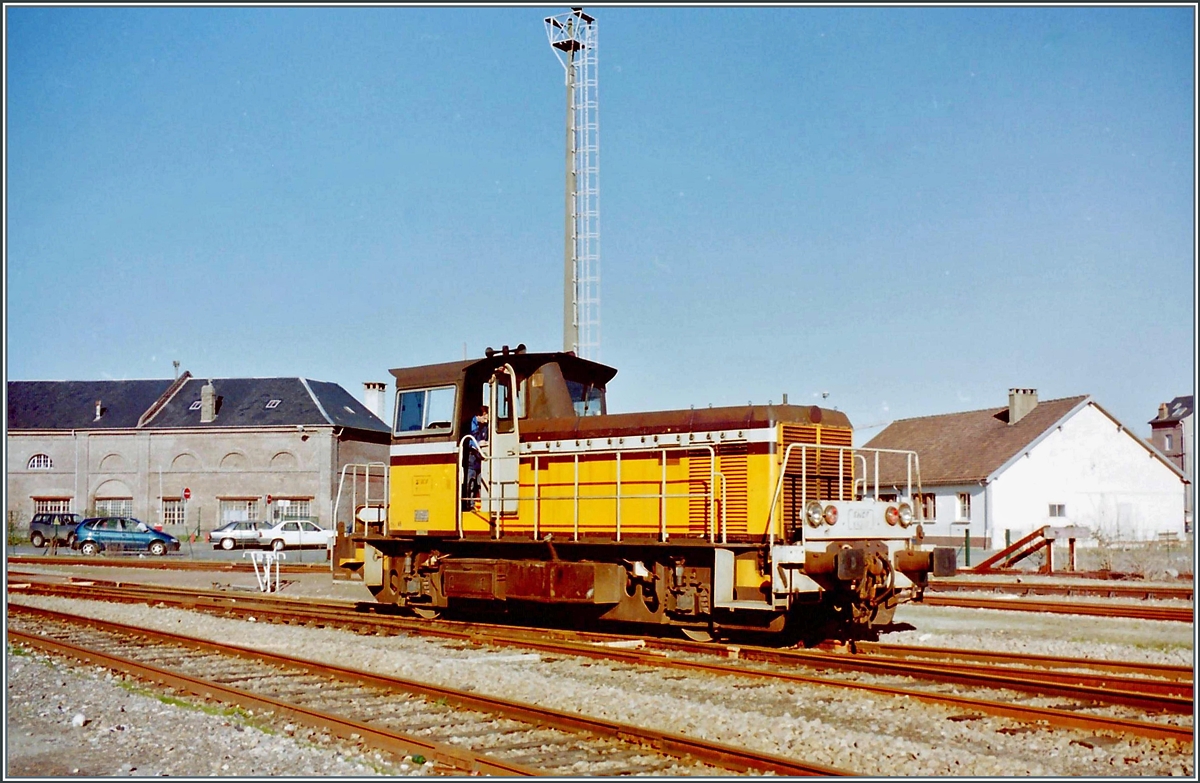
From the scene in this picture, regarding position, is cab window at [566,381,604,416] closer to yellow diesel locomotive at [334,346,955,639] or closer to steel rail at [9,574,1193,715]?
yellow diesel locomotive at [334,346,955,639]

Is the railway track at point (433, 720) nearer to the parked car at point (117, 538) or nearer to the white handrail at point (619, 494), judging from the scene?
the white handrail at point (619, 494)

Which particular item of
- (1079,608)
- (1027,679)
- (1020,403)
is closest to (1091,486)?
(1020,403)

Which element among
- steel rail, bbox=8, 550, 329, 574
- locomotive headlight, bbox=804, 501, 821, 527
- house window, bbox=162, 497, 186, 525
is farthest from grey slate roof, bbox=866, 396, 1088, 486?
house window, bbox=162, 497, 186, 525

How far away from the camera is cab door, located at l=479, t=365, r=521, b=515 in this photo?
13.7 meters

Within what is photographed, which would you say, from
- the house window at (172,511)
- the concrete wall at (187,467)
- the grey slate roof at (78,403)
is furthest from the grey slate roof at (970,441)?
the grey slate roof at (78,403)

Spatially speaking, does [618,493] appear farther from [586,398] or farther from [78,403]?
[78,403]

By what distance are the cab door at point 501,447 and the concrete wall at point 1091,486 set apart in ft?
94.9

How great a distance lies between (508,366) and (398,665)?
439 cm

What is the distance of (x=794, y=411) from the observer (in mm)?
11859

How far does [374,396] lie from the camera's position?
2184 inches

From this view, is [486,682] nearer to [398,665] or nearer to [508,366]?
[398,665]

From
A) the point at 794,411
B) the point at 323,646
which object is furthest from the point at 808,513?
the point at 323,646

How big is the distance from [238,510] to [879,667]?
144ft

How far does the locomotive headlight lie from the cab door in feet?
13.4
